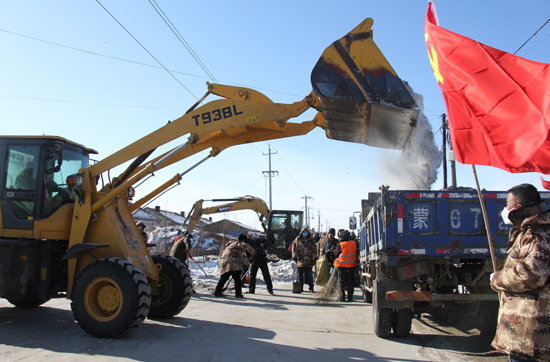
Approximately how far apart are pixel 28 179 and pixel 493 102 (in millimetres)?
6566

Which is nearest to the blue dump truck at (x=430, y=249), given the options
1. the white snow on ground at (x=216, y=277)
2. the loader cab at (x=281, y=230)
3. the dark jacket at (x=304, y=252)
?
the dark jacket at (x=304, y=252)

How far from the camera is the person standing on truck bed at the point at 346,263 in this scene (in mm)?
10391

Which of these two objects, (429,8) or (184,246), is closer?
(429,8)

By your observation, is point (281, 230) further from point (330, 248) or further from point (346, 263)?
point (346, 263)

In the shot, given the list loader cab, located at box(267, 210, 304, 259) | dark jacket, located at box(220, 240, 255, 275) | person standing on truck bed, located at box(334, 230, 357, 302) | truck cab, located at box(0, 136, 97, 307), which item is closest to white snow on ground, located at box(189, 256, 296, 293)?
loader cab, located at box(267, 210, 304, 259)

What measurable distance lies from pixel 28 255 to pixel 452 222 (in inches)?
252

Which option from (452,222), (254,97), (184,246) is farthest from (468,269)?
(184,246)

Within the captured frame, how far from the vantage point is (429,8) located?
15.0ft

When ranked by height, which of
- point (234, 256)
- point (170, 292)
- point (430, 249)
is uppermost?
point (430, 249)

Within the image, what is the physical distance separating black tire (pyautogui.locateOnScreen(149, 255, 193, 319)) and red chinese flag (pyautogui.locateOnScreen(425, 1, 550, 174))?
5059 mm

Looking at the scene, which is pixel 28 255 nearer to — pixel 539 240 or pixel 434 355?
pixel 434 355

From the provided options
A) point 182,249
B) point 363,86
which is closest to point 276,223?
point 182,249

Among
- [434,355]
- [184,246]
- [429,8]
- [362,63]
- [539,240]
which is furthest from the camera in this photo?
[184,246]

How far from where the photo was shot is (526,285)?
2814 mm
